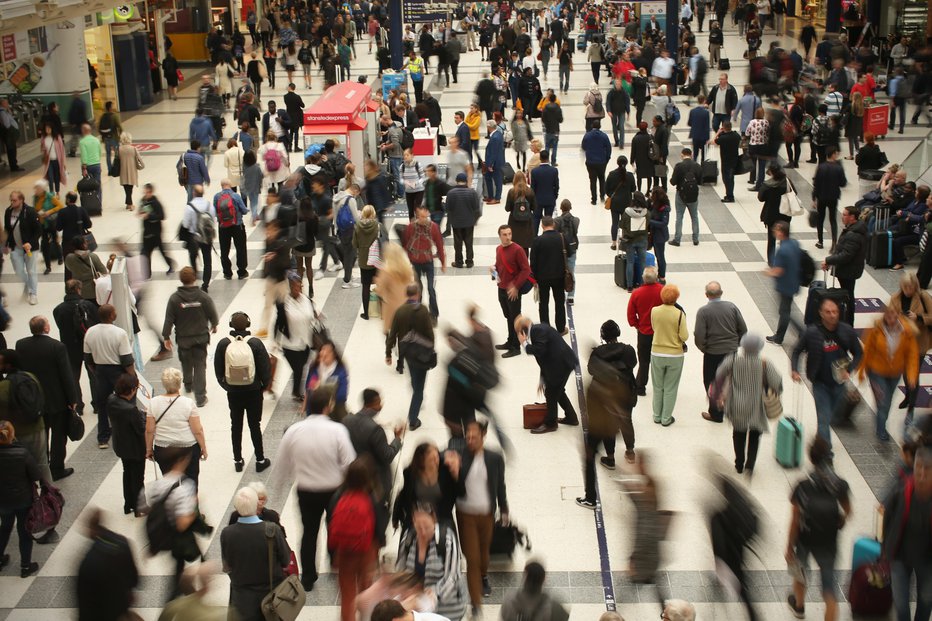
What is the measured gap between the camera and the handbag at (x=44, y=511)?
366 inches

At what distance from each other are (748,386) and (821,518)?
212 centimetres

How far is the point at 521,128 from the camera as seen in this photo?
22078 millimetres

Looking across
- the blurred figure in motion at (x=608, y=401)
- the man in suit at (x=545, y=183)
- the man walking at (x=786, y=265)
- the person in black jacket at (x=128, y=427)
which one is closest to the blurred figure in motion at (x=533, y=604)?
A: the blurred figure in motion at (x=608, y=401)

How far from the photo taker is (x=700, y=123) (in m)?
21.2

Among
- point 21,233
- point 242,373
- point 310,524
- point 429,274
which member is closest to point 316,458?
point 310,524

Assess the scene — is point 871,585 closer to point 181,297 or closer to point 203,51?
point 181,297

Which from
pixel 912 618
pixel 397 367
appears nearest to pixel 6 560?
pixel 397 367

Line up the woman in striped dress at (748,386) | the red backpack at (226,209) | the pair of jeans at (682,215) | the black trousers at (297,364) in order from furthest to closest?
the pair of jeans at (682,215) < the red backpack at (226,209) < the black trousers at (297,364) < the woman in striped dress at (748,386)

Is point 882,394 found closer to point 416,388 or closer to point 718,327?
point 718,327

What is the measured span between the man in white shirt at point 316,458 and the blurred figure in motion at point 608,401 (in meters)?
2.16

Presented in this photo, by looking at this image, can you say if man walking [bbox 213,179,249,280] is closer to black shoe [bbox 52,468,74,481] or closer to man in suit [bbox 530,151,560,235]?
man in suit [bbox 530,151,560,235]

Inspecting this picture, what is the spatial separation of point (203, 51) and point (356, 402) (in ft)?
104

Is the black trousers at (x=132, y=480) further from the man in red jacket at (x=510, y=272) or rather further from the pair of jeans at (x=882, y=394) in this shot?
the pair of jeans at (x=882, y=394)

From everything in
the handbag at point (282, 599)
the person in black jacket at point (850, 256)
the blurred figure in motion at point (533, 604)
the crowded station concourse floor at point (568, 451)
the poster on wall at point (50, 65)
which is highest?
the poster on wall at point (50, 65)
